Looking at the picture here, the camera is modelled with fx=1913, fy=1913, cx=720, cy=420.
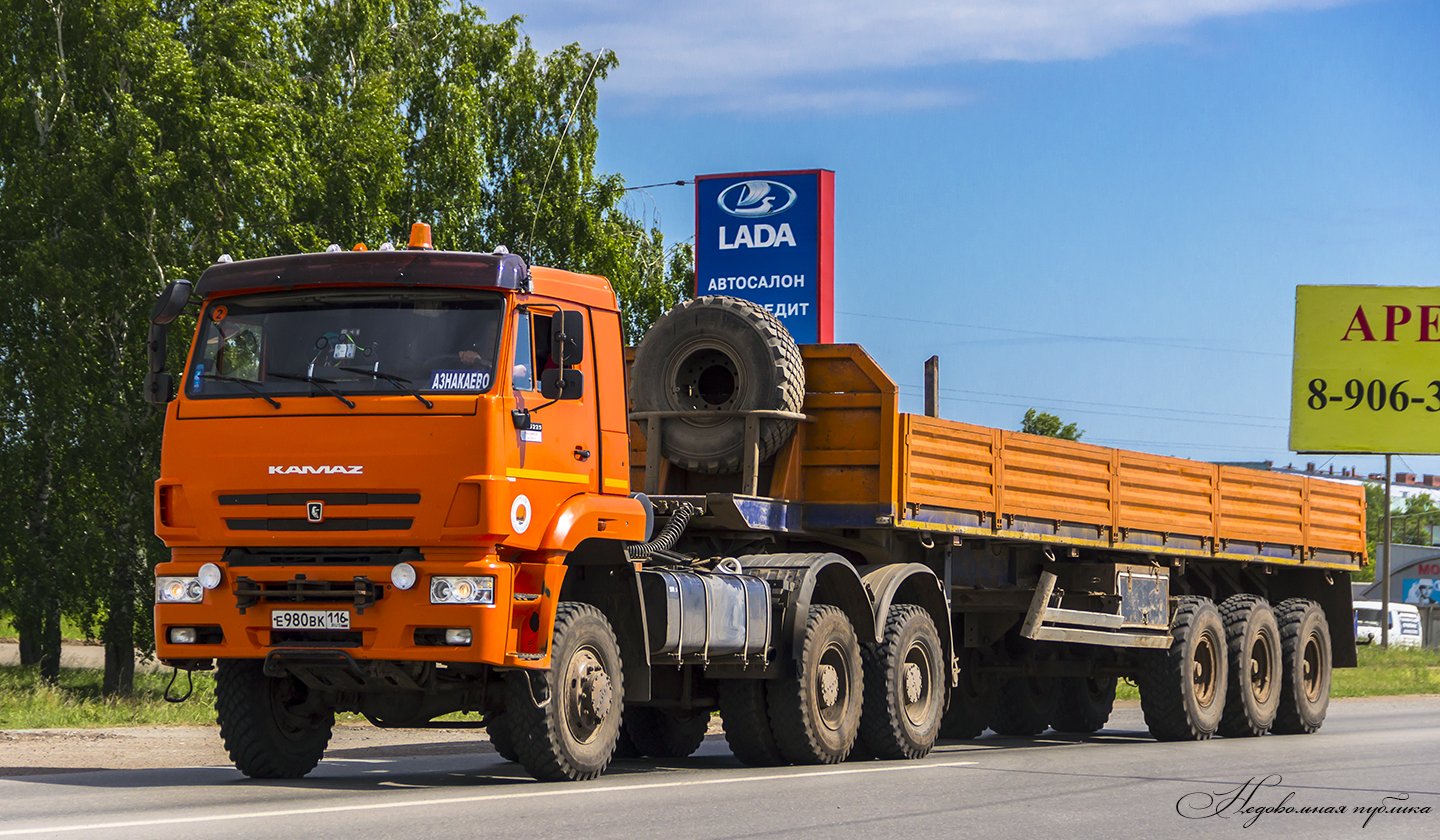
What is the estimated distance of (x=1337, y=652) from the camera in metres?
23.0

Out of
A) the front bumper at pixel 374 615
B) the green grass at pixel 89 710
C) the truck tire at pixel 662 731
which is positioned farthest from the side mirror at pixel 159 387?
the green grass at pixel 89 710

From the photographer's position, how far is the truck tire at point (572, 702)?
11.6 meters

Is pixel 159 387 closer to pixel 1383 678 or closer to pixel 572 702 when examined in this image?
pixel 572 702

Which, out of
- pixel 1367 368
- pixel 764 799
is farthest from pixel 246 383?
pixel 1367 368

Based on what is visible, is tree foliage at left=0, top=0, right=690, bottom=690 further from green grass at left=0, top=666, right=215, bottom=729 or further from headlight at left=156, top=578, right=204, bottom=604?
headlight at left=156, top=578, right=204, bottom=604

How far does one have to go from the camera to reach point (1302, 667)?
21.2 m

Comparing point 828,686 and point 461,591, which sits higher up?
point 461,591

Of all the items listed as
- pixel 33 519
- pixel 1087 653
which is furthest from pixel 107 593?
pixel 1087 653

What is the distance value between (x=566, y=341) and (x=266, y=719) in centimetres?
321

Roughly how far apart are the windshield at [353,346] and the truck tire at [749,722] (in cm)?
415

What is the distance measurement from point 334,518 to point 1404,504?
188 metres

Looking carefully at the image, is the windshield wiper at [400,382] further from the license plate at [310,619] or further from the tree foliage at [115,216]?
the tree foliage at [115,216]

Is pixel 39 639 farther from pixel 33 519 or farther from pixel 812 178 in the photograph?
pixel 812 178

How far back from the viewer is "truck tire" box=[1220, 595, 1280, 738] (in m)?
20.0
